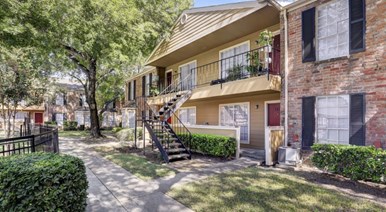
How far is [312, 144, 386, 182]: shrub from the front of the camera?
5379mm

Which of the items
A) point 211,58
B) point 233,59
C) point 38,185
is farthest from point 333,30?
point 38,185

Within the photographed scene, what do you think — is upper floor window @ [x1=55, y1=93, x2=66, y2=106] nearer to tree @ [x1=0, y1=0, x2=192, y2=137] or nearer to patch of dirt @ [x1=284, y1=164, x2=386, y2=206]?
tree @ [x1=0, y1=0, x2=192, y2=137]

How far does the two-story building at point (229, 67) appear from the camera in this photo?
30.9 feet

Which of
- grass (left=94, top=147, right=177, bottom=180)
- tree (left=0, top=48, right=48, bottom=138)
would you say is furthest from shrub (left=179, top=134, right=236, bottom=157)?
tree (left=0, top=48, right=48, bottom=138)

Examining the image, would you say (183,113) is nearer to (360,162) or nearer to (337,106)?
(337,106)

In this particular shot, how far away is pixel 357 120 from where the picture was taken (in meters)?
6.54

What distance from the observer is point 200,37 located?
38.8 feet

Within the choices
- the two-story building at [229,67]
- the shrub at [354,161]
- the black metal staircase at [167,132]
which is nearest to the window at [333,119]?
the shrub at [354,161]

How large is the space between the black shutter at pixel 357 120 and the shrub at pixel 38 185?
23.7 ft

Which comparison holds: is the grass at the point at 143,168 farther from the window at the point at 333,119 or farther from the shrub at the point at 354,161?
the window at the point at 333,119

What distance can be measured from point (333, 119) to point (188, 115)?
10210mm

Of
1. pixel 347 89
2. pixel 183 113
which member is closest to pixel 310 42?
pixel 347 89

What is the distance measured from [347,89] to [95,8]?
12064mm

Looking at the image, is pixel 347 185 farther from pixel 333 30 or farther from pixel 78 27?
pixel 78 27
